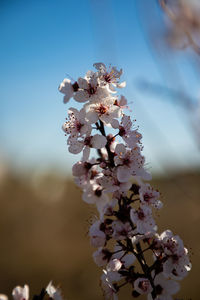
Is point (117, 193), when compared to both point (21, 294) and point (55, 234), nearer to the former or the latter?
point (21, 294)

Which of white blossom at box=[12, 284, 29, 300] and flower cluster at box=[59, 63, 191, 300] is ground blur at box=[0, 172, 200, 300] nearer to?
flower cluster at box=[59, 63, 191, 300]

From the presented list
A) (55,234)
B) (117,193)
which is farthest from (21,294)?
(55,234)

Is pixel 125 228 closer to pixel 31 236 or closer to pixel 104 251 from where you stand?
pixel 104 251

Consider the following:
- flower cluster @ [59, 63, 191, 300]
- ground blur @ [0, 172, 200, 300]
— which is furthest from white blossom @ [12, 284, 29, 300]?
ground blur @ [0, 172, 200, 300]

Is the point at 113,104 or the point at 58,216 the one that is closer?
the point at 113,104

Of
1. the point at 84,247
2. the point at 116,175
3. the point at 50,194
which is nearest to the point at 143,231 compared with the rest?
the point at 116,175

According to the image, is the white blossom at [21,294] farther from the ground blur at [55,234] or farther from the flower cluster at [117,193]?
the ground blur at [55,234]
